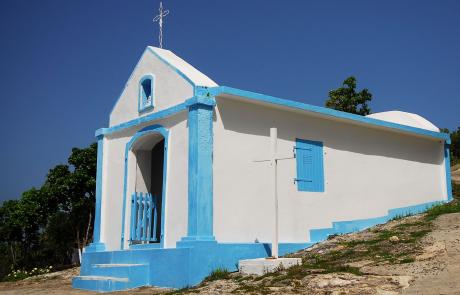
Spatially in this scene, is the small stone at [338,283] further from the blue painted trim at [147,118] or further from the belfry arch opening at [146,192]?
the belfry arch opening at [146,192]

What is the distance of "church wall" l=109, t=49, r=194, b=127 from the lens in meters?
11.3

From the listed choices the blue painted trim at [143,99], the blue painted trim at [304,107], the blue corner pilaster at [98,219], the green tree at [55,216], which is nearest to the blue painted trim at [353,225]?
the blue painted trim at [304,107]

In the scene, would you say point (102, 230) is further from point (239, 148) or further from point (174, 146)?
point (239, 148)

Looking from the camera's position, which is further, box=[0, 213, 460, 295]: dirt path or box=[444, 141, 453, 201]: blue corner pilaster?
box=[444, 141, 453, 201]: blue corner pilaster

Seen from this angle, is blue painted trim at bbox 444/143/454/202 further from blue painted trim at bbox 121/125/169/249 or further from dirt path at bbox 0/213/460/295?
blue painted trim at bbox 121/125/169/249

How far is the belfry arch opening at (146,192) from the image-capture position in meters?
12.1

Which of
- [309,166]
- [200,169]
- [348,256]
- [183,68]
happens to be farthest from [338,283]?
[183,68]

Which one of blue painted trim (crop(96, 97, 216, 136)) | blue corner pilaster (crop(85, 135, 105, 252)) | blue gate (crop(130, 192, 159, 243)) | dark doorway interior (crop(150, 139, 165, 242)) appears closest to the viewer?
blue painted trim (crop(96, 97, 216, 136))

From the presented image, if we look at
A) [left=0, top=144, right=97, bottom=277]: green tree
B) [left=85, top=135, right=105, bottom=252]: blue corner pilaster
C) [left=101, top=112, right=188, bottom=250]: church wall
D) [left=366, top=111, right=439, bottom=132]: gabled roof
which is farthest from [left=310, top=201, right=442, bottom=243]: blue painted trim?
[left=0, top=144, right=97, bottom=277]: green tree

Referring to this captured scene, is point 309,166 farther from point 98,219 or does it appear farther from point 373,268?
point 98,219

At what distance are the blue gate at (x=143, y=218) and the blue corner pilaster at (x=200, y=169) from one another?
236 centimetres

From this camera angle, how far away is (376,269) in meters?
7.43

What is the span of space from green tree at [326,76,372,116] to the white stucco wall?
29.7 ft

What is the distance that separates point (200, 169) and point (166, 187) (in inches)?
48.5
